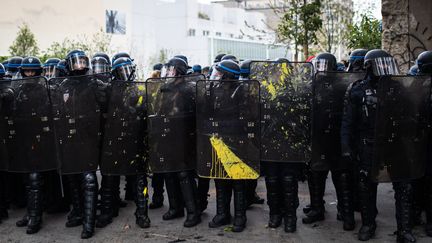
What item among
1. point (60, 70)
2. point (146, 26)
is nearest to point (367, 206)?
point (60, 70)

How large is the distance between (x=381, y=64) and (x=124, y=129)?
2918mm

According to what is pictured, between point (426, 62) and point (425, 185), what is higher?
point (426, 62)

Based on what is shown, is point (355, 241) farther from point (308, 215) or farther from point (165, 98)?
point (165, 98)

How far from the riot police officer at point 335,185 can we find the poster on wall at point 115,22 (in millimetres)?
57548

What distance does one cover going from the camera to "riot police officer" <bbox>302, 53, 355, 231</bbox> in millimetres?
6000

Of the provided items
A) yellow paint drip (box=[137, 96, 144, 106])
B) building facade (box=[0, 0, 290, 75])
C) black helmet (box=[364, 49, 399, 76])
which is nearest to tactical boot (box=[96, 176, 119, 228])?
yellow paint drip (box=[137, 96, 144, 106])

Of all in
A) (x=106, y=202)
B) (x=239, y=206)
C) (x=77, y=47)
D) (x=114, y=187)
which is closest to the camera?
(x=239, y=206)

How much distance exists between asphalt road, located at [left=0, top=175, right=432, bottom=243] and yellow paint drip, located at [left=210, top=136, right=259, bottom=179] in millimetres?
704

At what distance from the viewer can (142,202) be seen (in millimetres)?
6250

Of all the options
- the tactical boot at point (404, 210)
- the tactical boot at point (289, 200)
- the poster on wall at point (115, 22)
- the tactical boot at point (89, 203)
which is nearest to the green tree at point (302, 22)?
the tactical boot at point (289, 200)

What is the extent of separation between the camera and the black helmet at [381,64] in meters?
5.36

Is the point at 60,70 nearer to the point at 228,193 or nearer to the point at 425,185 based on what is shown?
the point at 228,193

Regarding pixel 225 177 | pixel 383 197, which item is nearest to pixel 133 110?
pixel 225 177

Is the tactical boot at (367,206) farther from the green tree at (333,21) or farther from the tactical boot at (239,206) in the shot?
the green tree at (333,21)
